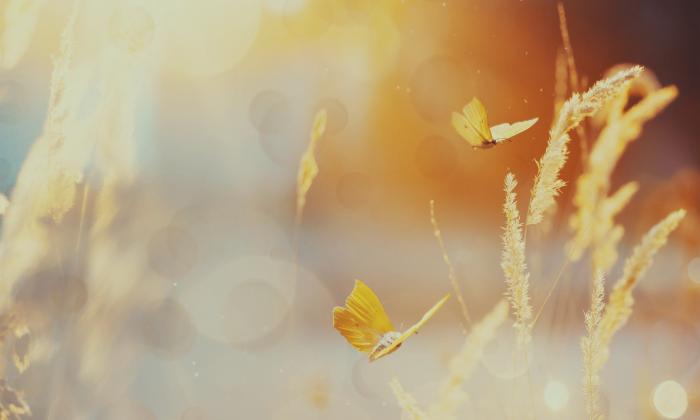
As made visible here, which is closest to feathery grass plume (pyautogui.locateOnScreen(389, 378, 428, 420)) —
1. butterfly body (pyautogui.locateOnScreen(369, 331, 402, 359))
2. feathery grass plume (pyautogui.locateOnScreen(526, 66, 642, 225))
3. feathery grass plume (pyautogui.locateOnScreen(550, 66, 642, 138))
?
butterfly body (pyautogui.locateOnScreen(369, 331, 402, 359))

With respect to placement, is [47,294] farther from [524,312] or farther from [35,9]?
[524,312]

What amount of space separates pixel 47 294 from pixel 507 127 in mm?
929

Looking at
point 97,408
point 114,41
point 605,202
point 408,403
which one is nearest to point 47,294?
point 97,408

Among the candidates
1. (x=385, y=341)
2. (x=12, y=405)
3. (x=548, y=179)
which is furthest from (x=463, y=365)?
(x=12, y=405)

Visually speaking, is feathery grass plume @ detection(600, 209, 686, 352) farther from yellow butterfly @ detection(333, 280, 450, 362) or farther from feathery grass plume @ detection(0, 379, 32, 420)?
feathery grass plume @ detection(0, 379, 32, 420)

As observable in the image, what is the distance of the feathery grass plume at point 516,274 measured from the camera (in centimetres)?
77

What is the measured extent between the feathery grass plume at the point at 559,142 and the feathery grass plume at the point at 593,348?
0.40 ft

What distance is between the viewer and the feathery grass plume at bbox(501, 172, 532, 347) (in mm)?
766

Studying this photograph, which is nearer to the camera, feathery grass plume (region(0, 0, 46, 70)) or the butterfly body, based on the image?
the butterfly body

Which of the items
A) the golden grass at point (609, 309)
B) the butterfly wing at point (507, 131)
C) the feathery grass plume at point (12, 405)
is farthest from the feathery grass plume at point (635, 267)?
the feathery grass plume at point (12, 405)

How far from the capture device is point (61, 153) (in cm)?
105

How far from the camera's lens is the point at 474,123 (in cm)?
82

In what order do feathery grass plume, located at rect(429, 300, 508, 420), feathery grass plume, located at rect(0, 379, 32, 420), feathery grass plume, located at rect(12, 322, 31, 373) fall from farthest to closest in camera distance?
feathery grass plume, located at rect(12, 322, 31, 373)
feathery grass plume, located at rect(0, 379, 32, 420)
feathery grass plume, located at rect(429, 300, 508, 420)

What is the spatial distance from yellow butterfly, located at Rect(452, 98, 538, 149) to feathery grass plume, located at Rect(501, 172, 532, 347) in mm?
101
